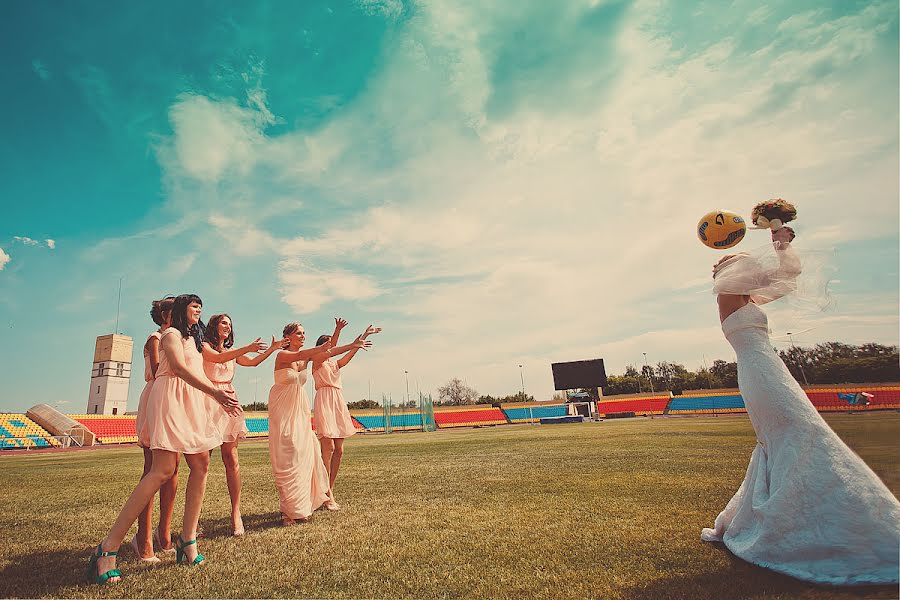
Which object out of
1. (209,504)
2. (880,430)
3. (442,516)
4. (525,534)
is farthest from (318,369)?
(880,430)

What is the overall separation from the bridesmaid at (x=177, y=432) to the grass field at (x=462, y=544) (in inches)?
8.8

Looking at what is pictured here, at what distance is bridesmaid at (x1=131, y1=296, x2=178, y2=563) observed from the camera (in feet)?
12.8

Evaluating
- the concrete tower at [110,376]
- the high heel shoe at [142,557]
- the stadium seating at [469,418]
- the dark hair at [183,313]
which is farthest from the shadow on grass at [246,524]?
the concrete tower at [110,376]

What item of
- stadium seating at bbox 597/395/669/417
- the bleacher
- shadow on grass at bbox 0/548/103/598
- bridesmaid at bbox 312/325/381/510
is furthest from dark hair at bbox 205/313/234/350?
stadium seating at bbox 597/395/669/417

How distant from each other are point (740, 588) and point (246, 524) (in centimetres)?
496

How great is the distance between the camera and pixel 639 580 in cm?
290

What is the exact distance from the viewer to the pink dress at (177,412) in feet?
11.9

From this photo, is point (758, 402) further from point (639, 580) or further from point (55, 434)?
point (55, 434)

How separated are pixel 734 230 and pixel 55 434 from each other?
48.8 m

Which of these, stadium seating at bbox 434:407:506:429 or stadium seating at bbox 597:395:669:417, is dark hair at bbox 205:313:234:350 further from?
stadium seating at bbox 597:395:669:417

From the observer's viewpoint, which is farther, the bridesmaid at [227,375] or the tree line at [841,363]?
the bridesmaid at [227,375]

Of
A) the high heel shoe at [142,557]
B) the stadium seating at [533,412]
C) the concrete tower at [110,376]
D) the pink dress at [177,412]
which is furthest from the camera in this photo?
the concrete tower at [110,376]

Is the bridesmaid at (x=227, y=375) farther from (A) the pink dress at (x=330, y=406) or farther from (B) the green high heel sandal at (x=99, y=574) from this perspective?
(A) the pink dress at (x=330, y=406)

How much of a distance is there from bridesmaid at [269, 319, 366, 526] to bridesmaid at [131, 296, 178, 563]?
1.17m
